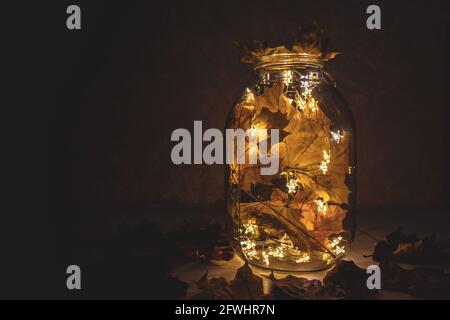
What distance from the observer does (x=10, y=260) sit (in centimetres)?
75

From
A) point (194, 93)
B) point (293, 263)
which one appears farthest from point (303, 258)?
point (194, 93)

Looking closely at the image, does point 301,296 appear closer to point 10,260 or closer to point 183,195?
point 10,260

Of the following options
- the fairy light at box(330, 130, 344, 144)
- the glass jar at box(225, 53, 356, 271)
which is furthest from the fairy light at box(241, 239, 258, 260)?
the fairy light at box(330, 130, 344, 144)

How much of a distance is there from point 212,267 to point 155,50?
65cm

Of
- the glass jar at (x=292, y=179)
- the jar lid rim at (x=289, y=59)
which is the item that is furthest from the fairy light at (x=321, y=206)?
the jar lid rim at (x=289, y=59)

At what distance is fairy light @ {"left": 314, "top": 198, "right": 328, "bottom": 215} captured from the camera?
26.7 inches

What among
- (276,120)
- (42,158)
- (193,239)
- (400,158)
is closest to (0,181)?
(42,158)

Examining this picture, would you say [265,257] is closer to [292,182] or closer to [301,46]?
[292,182]

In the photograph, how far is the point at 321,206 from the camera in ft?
2.23

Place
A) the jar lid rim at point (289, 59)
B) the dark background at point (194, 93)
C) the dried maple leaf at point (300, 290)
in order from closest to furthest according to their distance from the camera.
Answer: the dried maple leaf at point (300, 290) < the jar lid rim at point (289, 59) < the dark background at point (194, 93)

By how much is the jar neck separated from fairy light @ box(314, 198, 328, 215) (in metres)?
0.19

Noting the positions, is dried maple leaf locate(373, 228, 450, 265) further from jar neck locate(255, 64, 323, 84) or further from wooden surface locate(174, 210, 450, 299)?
jar neck locate(255, 64, 323, 84)

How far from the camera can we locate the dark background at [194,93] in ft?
3.73

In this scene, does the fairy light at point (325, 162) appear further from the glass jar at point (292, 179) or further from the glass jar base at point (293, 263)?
the glass jar base at point (293, 263)
